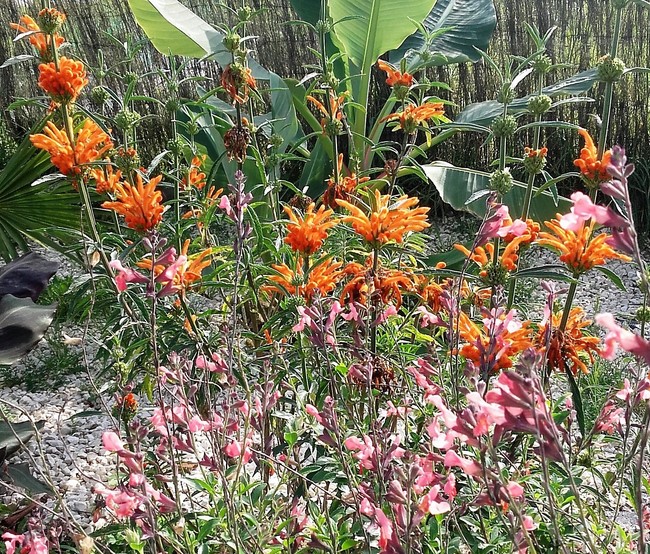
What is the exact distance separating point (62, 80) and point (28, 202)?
6.98ft

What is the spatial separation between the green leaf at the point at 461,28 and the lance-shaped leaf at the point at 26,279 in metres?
3.14

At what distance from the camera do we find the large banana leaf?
3607 mm

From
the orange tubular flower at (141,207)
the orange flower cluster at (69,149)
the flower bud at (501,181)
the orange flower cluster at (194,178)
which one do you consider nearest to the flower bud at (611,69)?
the flower bud at (501,181)

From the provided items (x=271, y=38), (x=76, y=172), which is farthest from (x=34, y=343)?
(x=271, y=38)

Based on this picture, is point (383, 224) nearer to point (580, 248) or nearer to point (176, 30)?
point (580, 248)

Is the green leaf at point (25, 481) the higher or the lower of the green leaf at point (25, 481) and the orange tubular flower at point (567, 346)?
the lower

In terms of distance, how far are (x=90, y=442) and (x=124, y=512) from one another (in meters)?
1.98

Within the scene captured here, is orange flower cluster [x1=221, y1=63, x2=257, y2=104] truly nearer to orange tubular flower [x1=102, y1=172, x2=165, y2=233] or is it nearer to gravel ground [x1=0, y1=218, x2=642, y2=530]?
orange tubular flower [x1=102, y1=172, x2=165, y2=233]

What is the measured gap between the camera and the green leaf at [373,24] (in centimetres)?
430

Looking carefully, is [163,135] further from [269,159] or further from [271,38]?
[269,159]

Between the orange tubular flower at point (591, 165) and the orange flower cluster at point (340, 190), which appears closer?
the orange tubular flower at point (591, 165)

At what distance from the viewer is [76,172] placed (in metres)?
1.88

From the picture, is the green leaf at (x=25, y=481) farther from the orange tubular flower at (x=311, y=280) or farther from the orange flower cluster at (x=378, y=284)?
the orange flower cluster at (x=378, y=284)

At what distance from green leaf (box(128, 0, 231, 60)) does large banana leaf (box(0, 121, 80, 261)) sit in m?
0.89
